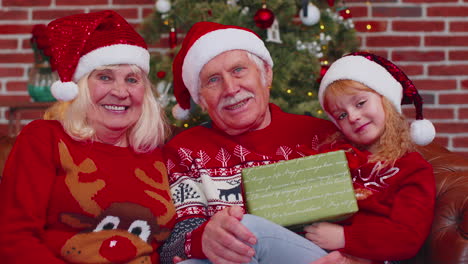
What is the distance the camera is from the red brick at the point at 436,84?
11.5 feet

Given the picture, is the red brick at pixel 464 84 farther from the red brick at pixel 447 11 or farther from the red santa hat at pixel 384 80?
the red santa hat at pixel 384 80

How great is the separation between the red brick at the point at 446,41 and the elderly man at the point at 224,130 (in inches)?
70.0

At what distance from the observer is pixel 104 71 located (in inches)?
72.7

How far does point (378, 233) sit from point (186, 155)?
73cm

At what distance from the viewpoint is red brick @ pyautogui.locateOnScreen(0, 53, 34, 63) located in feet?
11.9

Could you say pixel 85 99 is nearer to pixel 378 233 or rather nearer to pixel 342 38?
pixel 378 233

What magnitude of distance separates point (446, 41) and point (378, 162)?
211 cm

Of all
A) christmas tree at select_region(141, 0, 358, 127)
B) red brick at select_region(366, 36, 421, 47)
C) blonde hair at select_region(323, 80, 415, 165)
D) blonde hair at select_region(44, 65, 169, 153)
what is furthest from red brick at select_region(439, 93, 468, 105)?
blonde hair at select_region(44, 65, 169, 153)

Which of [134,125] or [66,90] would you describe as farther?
[134,125]

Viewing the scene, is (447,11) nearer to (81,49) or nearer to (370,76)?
(370,76)

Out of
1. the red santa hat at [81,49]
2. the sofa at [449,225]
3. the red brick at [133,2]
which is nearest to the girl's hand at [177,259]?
the red santa hat at [81,49]

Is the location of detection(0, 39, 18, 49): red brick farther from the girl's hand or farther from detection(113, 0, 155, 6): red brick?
the girl's hand

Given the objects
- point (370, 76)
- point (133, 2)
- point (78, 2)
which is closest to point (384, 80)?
point (370, 76)

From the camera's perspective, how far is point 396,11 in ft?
11.6
